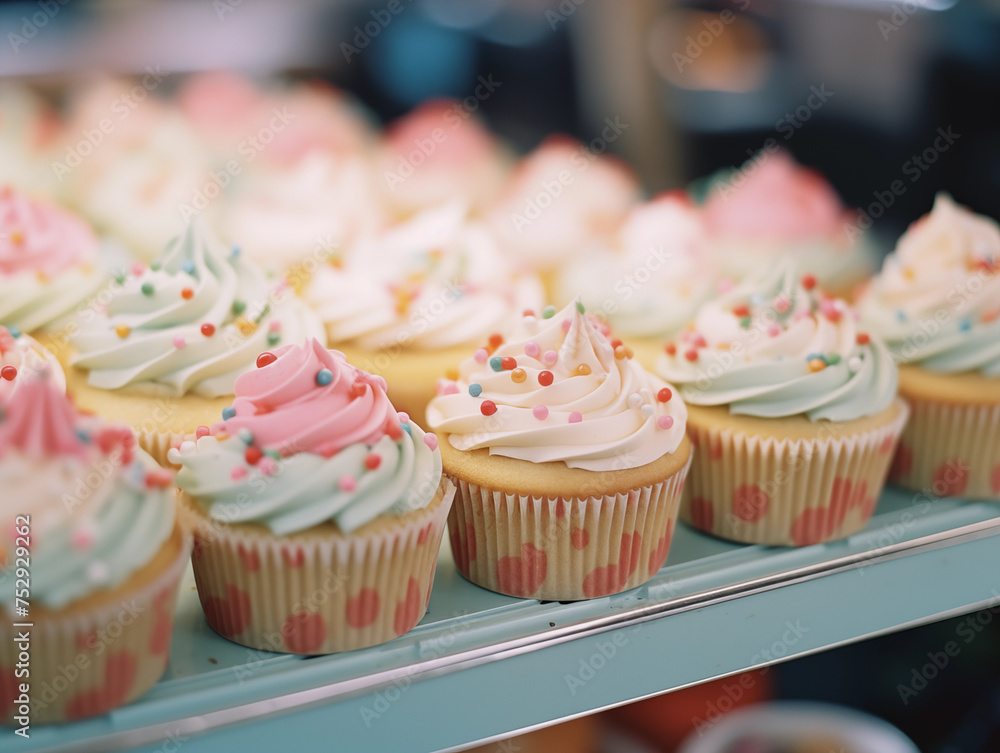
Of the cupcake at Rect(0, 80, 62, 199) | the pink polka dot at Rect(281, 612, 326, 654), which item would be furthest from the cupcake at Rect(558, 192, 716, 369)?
the cupcake at Rect(0, 80, 62, 199)

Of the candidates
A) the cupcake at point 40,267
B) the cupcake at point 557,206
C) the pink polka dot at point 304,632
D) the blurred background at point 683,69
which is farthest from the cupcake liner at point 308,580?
the blurred background at point 683,69

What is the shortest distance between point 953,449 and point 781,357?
1.76 ft

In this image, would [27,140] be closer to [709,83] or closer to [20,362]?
[20,362]

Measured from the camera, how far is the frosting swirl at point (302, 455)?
149 cm

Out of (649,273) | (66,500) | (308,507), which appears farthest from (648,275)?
(66,500)

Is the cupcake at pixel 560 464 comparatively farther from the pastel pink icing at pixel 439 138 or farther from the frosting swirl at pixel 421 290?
the pastel pink icing at pixel 439 138

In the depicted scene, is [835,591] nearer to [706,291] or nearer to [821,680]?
[706,291]

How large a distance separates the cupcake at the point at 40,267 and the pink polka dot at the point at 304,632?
90cm

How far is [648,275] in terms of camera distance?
250 cm

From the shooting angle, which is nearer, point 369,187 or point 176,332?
point 176,332

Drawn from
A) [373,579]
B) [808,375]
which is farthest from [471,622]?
[808,375]

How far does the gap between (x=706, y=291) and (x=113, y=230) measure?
1537mm

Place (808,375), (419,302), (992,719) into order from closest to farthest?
(808,375) < (419,302) < (992,719)

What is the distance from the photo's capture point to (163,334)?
1.81 m
